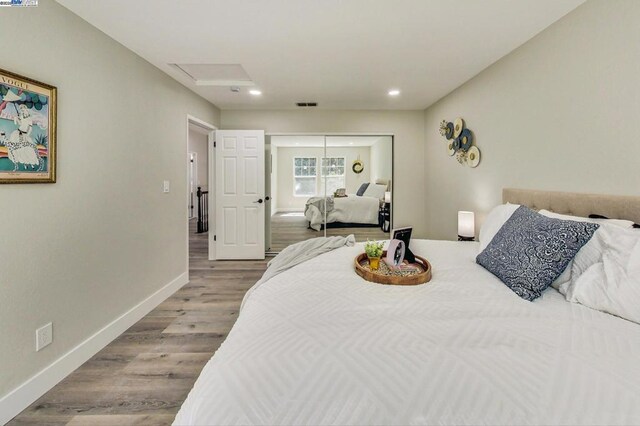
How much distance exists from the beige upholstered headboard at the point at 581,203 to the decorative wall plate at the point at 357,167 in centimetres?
272

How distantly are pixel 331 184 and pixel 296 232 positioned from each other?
1.11 meters

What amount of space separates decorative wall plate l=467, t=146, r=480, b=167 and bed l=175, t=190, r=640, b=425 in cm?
221

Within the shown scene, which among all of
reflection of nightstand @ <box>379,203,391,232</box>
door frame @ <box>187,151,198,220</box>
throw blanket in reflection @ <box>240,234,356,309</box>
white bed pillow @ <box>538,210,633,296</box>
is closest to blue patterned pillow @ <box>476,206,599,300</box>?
white bed pillow @ <box>538,210,633,296</box>

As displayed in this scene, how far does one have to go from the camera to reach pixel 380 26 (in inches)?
85.6

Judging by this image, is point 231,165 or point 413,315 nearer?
point 413,315

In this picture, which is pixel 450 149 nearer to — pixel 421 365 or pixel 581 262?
pixel 581 262

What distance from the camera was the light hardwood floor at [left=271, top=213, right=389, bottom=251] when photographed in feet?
16.7

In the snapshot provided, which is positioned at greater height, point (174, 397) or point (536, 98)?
point (536, 98)

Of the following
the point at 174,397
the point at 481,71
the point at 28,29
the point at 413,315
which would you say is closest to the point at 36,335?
the point at 174,397

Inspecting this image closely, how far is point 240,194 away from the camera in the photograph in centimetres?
455

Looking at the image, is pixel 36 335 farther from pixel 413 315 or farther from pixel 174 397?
pixel 413 315

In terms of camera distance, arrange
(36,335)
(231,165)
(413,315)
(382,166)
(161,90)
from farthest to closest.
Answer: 1. (382,166)
2. (231,165)
3. (161,90)
4. (36,335)
5. (413,315)

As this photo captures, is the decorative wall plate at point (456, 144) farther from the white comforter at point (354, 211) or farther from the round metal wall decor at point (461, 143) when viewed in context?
Result: the white comforter at point (354, 211)

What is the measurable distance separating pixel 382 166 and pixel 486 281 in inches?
141
